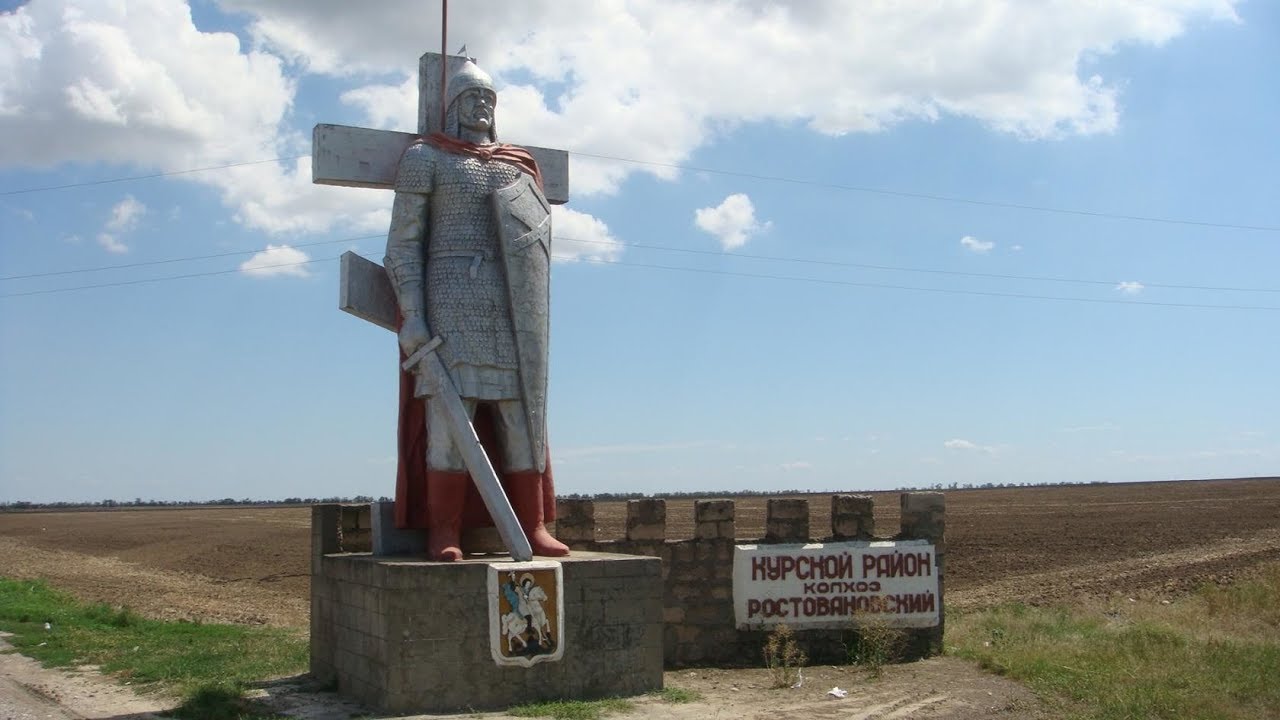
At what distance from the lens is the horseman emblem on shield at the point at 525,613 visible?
27.8 ft

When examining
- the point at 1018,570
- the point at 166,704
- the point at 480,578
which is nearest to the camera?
the point at 480,578

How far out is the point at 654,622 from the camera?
932 cm

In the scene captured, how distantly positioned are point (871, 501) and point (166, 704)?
6.84m

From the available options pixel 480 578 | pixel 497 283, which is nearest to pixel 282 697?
pixel 480 578

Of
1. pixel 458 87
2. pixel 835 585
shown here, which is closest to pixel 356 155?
pixel 458 87

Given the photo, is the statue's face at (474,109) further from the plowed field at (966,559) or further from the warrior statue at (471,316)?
the plowed field at (966,559)

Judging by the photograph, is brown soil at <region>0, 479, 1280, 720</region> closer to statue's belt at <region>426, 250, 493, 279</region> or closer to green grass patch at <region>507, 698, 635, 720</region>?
green grass patch at <region>507, 698, 635, 720</region>

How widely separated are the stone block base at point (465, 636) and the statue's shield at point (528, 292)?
1296mm

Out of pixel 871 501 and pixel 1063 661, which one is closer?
pixel 1063 661

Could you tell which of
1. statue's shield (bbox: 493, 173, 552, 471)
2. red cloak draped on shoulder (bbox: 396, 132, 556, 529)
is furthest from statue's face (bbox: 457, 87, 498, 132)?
statue's shield (bbox: 493, 173, 552, 471)

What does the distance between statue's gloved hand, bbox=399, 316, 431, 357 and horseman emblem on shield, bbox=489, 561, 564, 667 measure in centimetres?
200

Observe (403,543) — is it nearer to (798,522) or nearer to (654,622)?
(654,622)

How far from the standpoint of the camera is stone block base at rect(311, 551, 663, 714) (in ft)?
27.4

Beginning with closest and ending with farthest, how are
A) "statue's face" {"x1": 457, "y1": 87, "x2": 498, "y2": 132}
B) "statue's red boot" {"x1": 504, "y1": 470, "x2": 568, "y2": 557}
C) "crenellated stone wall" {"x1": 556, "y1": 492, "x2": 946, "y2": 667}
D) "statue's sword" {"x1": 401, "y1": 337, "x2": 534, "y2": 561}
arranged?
"statue's sword" {"x1": 401, "y1": 337, "x2": 534, "y2": 561}
"statue's red boot" {"x1": 504, "y1": 470, "x2": 568, "y2": 557}
"statue's face" {"x1": 457, "y1": 87, "x2": 498, "y2": 132}
"crenellated stone wall" {"x1": 556, "y1": 492, "x2": 946, "y2": 667}
